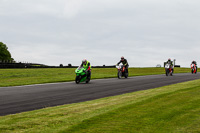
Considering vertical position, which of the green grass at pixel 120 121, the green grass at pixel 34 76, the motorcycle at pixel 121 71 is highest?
the motorcycle at pixel 121 71

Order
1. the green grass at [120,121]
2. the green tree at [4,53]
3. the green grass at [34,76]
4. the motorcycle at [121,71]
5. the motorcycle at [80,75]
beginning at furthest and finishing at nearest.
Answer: the green tree at [4,53] → the motorcycle at [121,71] → the green grass at [34,76] → the motorcycle at [80,75] → the green grass at [120,121]

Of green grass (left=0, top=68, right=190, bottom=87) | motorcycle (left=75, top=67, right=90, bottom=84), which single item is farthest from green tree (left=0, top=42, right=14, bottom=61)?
motorcycle (left=75, top=67, right=90, bottom=84)

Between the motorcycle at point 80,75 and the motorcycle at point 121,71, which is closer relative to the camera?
the motorcycle at point 80,75

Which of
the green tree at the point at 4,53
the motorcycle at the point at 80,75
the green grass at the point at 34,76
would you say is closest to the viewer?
the motorcycle at the point at 80,75

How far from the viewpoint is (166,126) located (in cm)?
554

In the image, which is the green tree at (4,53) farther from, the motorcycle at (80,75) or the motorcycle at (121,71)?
the motorcycle at (80,75)

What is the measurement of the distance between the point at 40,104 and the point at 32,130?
15.3 ft

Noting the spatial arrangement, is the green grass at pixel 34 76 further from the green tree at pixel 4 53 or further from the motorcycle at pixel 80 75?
the green tree at pixel 4 53

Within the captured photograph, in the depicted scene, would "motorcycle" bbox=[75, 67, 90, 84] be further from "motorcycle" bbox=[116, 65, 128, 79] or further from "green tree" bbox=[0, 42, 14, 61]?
"green tree" bbox=[0, 42, 14, 61]

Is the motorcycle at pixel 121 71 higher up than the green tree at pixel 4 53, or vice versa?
the green tree at pixel 4 53

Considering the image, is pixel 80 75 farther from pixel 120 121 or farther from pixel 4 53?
pixel 4 53

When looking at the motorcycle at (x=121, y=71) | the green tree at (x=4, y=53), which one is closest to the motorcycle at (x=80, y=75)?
the motorcycle at (x=121, y=71)

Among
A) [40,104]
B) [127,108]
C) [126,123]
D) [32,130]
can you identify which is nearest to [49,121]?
[32,130]

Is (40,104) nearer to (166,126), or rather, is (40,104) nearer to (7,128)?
(7,128)
